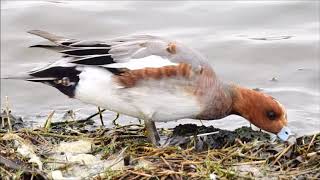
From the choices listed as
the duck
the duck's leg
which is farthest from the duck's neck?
the duck's leg

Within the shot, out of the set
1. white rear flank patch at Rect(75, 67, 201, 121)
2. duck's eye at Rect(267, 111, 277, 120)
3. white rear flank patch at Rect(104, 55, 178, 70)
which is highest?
white rear flank patch at Rect(104, 55, 178, 70)

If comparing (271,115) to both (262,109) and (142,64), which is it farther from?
(142,64)

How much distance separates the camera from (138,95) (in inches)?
201

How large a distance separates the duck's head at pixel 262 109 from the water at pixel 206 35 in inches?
58.6

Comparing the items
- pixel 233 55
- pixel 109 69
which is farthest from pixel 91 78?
pixel 233 55

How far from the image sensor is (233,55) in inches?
334

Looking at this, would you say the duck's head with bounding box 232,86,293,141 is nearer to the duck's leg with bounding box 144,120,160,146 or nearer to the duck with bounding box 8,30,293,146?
the duck with bounding box 8,30,293,146

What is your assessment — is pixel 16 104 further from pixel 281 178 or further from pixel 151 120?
pixel 281 178

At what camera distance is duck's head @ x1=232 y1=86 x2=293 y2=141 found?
554cm

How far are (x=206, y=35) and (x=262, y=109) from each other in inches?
134

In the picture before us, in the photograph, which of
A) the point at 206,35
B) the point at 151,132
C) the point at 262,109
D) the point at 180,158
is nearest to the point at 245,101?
the point at 262,109

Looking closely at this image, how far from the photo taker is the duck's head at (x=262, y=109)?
554 cm

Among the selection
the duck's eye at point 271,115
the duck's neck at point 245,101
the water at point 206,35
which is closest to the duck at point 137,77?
the duck's neck at point 245,101

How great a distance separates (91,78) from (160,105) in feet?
1.63
